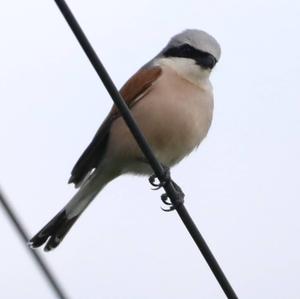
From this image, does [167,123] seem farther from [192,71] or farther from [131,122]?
[131,122]

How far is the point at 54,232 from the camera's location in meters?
4.31

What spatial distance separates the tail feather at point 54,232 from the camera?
4.17 m

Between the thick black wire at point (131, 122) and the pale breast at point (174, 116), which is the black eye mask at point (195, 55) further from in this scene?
the thick black wire at point (131, 122)

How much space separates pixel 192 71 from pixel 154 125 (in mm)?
443

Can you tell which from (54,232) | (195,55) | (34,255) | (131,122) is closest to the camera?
(34,255)

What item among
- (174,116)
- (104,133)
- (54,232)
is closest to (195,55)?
(174,116)

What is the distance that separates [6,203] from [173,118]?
2.26 metres

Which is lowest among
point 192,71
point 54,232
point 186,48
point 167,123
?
point 54,232

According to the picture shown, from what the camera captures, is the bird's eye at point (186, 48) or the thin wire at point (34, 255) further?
the bird's eye at point (186, 48)

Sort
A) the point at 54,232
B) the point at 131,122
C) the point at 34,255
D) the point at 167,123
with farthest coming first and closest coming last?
the point at 54,232 < the point at 167,123 < the point at 131,122 < the point at 34,255

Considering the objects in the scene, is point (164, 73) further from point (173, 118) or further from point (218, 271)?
point (218, 271)

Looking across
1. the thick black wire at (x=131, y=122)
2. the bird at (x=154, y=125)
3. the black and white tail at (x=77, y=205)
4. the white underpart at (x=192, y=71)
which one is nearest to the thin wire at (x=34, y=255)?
the thick black wire at (x=131, y=122)

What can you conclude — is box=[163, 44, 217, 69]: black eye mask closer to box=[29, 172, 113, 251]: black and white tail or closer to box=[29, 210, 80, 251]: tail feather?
box=[29, 172, 113, 251]: black and white tail

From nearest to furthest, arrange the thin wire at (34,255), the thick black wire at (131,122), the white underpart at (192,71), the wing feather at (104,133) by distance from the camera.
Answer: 1. the thin wire at (34,255)
2. the thick black wire at (131,122)
3. the wing feather at (104,133)
4. the white underpart at (192,71)
